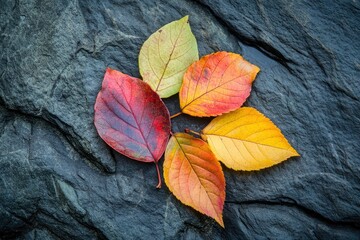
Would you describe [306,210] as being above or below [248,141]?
below

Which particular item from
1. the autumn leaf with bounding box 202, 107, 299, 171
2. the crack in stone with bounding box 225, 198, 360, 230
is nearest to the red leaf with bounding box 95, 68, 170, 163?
the autumn leaf with bounding box 202, 107, 299, 171

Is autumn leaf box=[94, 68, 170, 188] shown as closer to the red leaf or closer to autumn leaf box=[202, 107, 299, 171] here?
the red leaf

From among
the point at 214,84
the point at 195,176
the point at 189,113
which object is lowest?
the point at 195,176

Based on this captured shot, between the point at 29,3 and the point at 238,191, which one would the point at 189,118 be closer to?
the point at 238,191

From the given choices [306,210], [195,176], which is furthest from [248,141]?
[306,210]

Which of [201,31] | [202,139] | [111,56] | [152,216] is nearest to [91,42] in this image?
[111,56]

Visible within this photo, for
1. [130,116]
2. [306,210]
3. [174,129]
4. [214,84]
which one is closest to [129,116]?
[130,116]

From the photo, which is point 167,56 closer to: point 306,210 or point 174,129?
point 174,129
